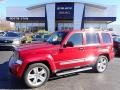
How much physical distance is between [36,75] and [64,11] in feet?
166

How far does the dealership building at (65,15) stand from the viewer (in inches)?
2244

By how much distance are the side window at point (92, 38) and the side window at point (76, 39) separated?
1.17ft

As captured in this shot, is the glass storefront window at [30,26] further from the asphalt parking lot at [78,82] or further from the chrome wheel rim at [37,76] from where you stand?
the chrome wheel rim at [37,76]

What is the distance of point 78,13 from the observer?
56875mm

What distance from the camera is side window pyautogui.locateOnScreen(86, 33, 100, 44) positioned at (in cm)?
864

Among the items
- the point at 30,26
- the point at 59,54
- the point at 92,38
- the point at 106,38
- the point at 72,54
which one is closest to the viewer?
the point at 59,54

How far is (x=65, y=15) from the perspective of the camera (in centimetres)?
5700

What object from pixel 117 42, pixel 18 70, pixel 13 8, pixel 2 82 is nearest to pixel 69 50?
pixel 18 70

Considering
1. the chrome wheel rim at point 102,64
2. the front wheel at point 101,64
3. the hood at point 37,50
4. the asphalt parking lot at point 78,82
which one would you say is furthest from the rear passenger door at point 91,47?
the hood at point 37,50

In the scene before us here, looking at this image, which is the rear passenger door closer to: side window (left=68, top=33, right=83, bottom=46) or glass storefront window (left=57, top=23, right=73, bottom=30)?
side window (left=68, top=33, right=83, bottom=46)

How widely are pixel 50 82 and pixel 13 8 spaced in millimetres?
57221

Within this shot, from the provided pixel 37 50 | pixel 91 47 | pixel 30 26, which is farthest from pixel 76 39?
pixel 30 26

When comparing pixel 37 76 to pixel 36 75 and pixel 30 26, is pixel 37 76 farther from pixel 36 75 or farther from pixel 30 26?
pixel 30 26

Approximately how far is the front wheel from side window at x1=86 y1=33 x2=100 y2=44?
2.49 feet
